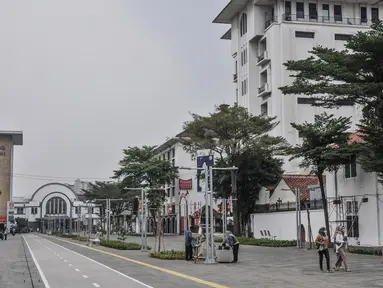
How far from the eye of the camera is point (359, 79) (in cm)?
2933

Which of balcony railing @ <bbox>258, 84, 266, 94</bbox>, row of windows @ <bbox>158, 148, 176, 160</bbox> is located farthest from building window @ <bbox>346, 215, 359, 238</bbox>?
row of windows @ <bbox>158, 148, 176, 160</bbox>

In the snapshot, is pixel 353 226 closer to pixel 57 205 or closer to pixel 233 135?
pixel 233 135

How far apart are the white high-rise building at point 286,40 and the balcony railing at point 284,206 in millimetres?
12023

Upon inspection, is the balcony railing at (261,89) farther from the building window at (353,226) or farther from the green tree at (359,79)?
the green tree at (359,79)

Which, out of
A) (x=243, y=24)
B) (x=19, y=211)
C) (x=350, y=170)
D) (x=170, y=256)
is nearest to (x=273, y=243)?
(x=350, y=170)

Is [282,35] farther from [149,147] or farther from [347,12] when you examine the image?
[149,147]

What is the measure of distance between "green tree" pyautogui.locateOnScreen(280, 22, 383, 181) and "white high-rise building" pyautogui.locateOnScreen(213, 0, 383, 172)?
33.4 m

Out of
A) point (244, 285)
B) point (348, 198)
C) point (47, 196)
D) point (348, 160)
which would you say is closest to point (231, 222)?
point (348, 198)

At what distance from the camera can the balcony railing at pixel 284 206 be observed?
42.4m

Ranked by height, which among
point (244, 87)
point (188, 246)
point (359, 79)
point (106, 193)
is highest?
point (244, 87)

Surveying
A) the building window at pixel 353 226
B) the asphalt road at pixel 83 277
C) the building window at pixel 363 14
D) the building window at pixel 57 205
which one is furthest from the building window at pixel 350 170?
the building window at pixel 57 205

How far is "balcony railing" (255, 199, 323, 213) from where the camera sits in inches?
1668

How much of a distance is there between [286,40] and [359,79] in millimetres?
39579

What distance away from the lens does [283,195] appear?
53219mm
